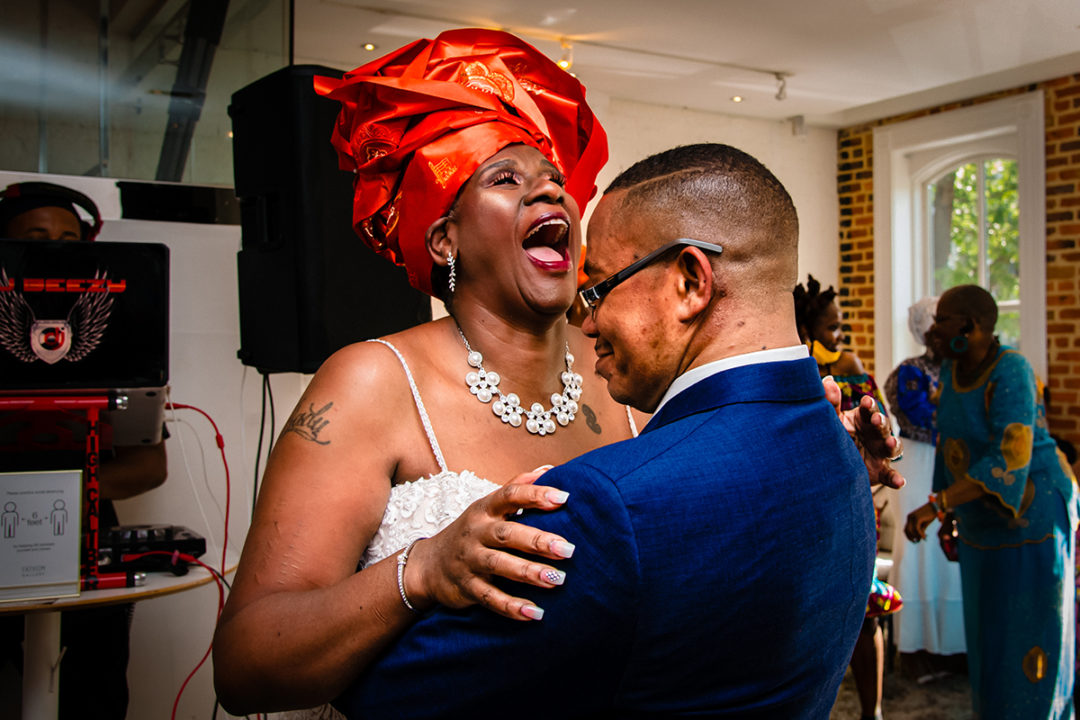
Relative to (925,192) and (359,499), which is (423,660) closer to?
(359,499)

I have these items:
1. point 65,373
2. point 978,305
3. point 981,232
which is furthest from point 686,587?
point 981,232

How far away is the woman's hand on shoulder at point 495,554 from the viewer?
90cm

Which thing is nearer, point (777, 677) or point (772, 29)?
point (777, 677)

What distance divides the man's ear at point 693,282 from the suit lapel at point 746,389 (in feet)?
0.30

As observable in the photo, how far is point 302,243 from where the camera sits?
256 cm

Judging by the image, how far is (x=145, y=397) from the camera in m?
2.46

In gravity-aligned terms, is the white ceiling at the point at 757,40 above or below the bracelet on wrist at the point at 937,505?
above

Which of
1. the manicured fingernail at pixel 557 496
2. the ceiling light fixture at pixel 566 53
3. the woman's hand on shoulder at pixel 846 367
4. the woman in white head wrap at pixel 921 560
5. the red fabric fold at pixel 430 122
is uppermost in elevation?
the ceiling light fixture at pixel 566 53

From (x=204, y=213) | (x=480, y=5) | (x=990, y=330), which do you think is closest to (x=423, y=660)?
(x=204, y=213)

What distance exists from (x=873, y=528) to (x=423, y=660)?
0.62 m

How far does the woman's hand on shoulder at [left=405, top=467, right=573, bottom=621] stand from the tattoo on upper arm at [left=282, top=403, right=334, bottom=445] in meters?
0.40

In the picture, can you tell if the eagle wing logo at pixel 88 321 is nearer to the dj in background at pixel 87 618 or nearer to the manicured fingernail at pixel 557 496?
the dj in background at pixel 87 618

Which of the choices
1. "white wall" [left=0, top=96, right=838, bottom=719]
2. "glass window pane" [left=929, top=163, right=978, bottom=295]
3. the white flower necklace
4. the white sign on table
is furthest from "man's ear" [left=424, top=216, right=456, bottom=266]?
"glass window pane" [left=929, top=163, right=978, bottom=295]

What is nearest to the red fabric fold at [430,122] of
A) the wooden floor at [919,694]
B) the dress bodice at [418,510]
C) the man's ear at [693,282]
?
the dress bodice at [418,510]
